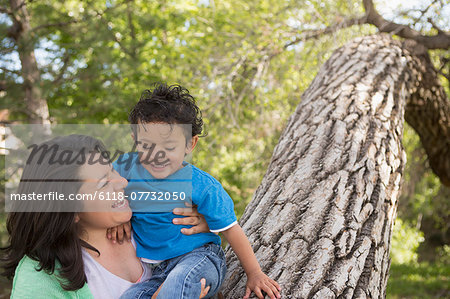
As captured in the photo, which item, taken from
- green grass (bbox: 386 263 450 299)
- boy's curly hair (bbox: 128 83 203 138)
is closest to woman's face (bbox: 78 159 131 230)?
boy's curly hair (bbox: 128 83 203 138)

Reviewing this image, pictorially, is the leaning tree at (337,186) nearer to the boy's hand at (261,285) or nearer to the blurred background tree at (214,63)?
the boy's hand at (261,285)

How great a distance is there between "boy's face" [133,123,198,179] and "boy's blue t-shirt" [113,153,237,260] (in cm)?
5

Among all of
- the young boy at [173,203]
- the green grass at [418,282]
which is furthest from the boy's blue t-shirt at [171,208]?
the green grass at [418,282]

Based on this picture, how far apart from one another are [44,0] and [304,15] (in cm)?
508

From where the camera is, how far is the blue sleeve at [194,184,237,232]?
5.03 ft

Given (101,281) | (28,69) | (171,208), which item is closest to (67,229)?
(101,281)

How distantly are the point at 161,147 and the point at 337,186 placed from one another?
922 mm

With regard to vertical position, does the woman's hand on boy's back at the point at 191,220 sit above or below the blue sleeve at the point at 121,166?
below

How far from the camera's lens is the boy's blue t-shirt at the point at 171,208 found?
156cm

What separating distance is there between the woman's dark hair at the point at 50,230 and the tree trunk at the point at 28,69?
4.99 metres

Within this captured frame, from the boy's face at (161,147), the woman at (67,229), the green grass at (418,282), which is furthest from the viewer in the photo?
the green grass at (418,282)

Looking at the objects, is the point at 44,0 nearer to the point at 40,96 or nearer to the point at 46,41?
the point at 46,41

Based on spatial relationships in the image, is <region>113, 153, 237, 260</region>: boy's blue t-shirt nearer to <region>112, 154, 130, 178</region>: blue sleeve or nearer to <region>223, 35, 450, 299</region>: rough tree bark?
<region>112, 154, 130, 178</region>: blue sleeve

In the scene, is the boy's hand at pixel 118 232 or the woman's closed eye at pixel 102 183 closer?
the woman's closed eye at pixel 102 183
